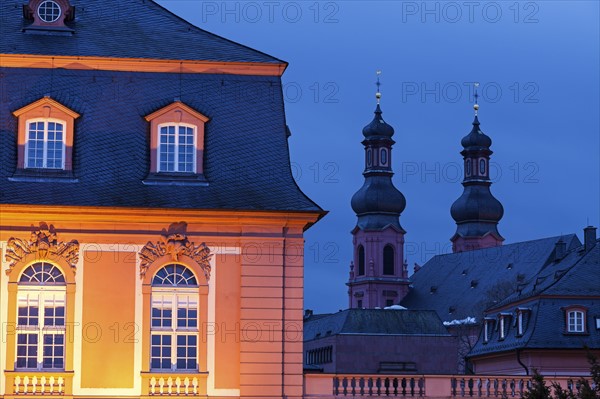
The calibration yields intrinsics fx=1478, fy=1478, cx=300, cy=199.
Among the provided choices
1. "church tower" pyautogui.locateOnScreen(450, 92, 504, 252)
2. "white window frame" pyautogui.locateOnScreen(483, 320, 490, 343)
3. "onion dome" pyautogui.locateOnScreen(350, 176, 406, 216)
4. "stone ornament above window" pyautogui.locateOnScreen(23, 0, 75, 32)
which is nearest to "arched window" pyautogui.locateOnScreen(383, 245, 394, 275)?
"onion dome" pyautogui.locateOnScreen(350, 176, 406, 216)

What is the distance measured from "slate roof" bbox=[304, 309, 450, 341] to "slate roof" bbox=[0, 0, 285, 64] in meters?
39.2

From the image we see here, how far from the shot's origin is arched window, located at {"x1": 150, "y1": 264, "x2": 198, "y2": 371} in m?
35.7

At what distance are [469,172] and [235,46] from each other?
12490 cm

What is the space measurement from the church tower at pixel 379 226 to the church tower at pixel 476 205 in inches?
254

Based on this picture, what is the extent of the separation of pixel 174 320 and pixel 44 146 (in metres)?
5.34

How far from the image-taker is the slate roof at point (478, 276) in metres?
120

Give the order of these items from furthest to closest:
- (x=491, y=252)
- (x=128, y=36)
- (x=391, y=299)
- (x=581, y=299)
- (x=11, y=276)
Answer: (x=391, y=299), (x=491, y=252), (x=581, y=299), (x=128, y=36), (x=11, y=276)

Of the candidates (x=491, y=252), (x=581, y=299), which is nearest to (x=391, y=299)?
(x=491, y=252)

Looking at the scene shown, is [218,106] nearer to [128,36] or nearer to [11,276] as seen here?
[128,36]

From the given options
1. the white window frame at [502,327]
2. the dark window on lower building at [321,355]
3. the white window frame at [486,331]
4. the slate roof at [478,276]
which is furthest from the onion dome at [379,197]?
the white window frame at [502,327]

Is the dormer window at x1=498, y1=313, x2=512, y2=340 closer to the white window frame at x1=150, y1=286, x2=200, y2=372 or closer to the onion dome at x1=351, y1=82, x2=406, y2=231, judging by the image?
the white window frame at x1=150, y1=286, x2=200, y2=372

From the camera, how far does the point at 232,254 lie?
3609 centimetres

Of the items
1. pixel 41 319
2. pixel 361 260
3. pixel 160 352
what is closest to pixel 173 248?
pixel 160 352

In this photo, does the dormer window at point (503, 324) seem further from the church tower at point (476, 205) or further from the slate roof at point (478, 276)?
the church tower at point (476, 205)
